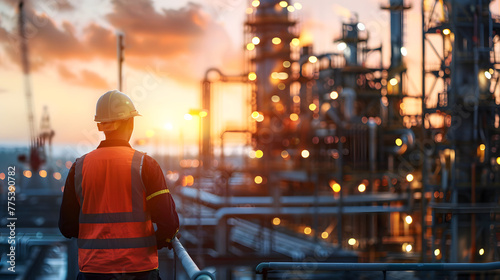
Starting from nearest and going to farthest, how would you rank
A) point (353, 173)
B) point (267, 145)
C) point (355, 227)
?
point (355, 227) → point (353, 173) → point (267, 145)

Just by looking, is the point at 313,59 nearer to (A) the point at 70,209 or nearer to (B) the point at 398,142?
(B) the point at 398,142

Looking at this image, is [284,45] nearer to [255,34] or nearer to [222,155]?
[255,34]

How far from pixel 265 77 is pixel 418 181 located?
14.9 meters

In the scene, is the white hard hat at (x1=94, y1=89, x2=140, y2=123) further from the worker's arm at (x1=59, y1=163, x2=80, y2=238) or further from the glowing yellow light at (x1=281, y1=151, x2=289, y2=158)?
the glowing yellow light at (x1=281, y1=151, x2=289, y2=158)

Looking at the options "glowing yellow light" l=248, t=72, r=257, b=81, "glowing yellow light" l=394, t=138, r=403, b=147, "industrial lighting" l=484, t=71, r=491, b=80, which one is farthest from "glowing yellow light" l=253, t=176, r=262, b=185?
"industrial lighting" l=484, t=71, r=491, b=80

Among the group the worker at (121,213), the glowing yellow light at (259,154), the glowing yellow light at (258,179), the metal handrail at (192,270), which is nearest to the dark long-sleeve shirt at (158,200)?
the worker at (121,213)

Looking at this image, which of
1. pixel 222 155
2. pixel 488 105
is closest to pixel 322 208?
pixel 488 105

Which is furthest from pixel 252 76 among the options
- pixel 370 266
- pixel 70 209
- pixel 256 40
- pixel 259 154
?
pixel 70 209

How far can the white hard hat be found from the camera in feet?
11.5

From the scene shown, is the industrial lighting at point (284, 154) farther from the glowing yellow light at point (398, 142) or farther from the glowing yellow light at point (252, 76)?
the glowing yellow light at point (398, 142)

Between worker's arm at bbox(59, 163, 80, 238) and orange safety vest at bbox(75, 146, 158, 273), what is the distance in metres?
0.11

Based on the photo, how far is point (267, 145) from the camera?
39.5 metres

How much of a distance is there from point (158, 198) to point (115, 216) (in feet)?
0.93

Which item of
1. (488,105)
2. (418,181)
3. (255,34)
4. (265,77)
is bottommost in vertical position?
(418,181)
